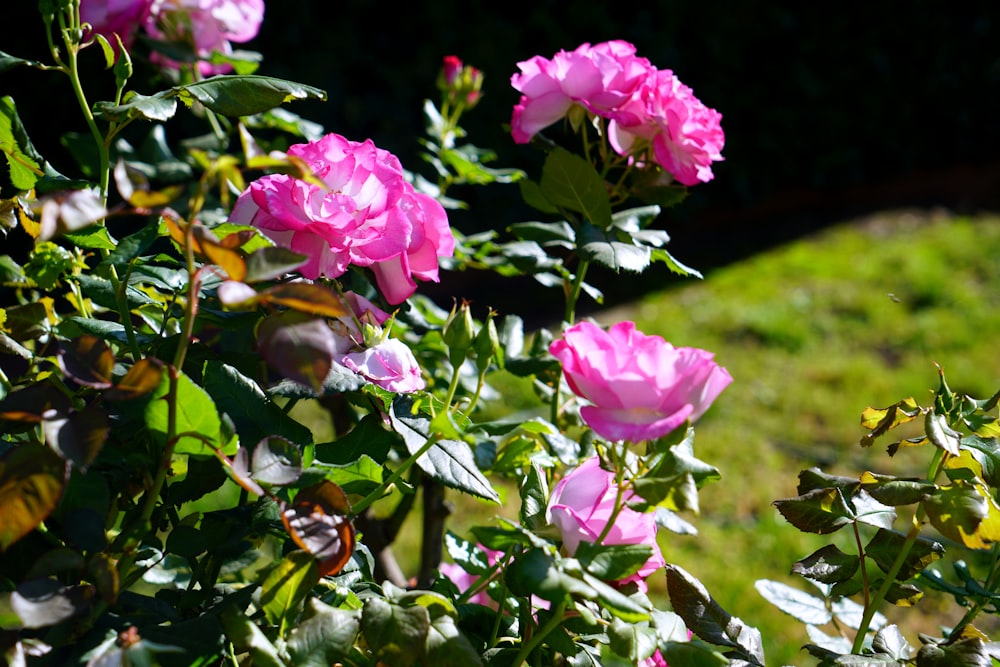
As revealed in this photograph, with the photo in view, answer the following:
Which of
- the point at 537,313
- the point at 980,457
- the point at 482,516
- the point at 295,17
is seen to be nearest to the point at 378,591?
the point at 980,457

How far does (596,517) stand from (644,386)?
13 centimetres

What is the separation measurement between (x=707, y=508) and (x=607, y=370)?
1.98 m

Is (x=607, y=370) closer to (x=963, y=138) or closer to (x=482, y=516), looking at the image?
(x=482, y=516)

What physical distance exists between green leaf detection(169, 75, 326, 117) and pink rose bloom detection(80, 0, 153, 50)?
0.32 metres

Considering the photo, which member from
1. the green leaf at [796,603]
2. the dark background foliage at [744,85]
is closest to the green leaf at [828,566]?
the green leaf at [796,603]

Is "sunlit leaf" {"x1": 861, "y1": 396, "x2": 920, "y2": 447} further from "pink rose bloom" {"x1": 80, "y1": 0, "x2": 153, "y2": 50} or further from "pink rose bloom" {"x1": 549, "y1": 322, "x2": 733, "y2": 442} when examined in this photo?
"pink rose bloom" {"x1": 80, "y1": 0, "x2": 153, "y2": 50}

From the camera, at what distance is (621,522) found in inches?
24.5

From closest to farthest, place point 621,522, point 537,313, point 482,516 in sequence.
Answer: point 621,522, point 482,516, point 537,313

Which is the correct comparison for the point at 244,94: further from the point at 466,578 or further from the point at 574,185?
the point at 466,578

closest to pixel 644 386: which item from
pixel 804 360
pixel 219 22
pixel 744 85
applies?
pixel 219 22

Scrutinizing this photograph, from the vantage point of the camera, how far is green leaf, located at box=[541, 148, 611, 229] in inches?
33.9

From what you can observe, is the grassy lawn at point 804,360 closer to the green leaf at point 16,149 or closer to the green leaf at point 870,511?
the green leaf at point 870,511

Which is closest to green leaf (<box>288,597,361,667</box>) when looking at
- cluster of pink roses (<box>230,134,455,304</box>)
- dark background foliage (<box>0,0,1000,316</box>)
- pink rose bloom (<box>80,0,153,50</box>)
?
cluster of pink roses (<box>230,134,455,304</box>)

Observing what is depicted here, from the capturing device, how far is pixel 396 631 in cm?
55
